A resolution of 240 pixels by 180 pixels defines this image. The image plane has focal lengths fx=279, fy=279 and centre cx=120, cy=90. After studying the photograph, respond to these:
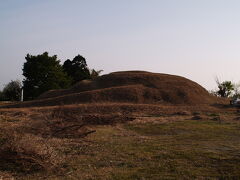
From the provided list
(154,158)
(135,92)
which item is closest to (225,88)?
(135,92)

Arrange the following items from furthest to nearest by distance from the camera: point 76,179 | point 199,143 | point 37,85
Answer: point 37,85
point 199,143
point 76,179

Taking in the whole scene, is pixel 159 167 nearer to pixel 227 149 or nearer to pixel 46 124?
pixel 227 149

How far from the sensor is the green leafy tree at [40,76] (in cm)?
3566

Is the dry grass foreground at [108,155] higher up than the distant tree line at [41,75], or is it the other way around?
the distant tree line at [41,75]

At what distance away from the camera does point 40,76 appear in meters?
35.9

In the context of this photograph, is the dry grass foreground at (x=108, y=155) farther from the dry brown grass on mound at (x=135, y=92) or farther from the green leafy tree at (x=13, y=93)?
the green leafy tree at (x=13, y=93)

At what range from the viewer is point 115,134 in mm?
9656

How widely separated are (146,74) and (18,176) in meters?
24.1

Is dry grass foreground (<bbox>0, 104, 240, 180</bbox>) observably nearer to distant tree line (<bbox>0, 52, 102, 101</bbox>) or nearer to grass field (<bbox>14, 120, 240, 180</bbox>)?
grass field (<bbox>14, 120, 240, 180</bbox>)

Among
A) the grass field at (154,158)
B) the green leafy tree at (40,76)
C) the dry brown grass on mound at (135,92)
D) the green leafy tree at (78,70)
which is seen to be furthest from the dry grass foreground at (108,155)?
the green leafy tree at (78,70)

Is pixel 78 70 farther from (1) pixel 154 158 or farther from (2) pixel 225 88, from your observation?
(1) pixel 154 158

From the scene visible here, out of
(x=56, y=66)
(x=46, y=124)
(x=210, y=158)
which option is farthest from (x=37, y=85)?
(x=210, y=158)

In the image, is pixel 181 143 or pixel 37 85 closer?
pixel 181 143

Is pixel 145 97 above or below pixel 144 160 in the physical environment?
above
